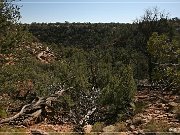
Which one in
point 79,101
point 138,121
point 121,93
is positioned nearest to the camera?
point 138,121

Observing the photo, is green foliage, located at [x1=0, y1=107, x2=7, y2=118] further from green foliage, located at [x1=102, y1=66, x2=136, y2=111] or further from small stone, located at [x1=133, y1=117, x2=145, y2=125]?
small stone, located at [x1=133, y1=117, x2=145, y2=125]

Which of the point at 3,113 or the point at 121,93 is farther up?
the point at 121,93

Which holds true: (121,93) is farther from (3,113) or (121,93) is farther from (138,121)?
(3,113)

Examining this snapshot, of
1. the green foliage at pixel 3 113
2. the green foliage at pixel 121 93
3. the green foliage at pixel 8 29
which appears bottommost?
the green foliage at pixel 3 113

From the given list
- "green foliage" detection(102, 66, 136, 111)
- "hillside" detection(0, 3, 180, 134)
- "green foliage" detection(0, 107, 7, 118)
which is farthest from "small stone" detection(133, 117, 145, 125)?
"green foliage" detection(0, 107, 7, 118)

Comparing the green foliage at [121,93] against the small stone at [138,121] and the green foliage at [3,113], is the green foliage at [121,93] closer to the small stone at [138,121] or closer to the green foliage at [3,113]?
the small stone at [138,121]

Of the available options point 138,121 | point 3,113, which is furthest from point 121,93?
point 3,113

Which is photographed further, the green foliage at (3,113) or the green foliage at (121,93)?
the green foliage at (121,93)

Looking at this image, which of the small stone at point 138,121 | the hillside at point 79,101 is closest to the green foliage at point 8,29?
the hillside at point 79,101

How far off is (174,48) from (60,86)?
25.7 feet

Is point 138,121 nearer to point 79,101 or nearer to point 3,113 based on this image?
point 79,101

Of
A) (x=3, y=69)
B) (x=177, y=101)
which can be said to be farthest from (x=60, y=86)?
(x=177, y=101)

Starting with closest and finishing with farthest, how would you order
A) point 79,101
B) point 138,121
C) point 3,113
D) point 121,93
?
point 138,121
point 3,113
point 121,93
point 79,101

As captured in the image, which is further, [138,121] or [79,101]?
[79,101]
